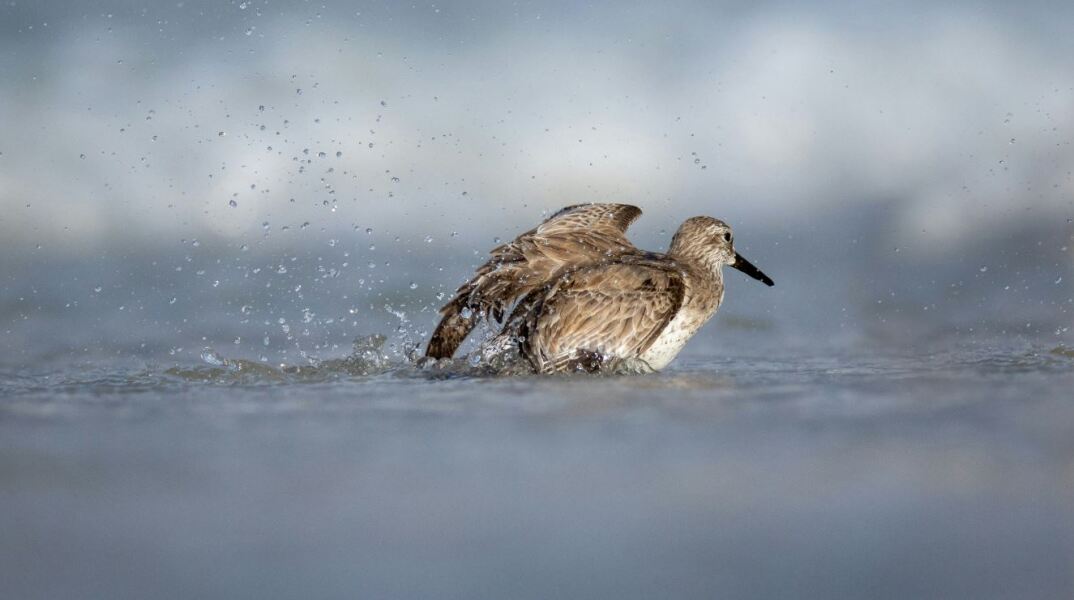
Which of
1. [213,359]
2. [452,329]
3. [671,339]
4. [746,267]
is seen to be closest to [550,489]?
[671,339]

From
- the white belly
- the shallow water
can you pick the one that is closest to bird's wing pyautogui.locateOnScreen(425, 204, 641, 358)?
the white belly

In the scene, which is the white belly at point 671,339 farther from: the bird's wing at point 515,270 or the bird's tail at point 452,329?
the bird's tail at point 452,329

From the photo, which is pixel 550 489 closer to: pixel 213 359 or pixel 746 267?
pixel 213 359

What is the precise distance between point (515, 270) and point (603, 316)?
0.70 metres

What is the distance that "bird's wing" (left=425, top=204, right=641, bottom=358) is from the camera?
24.9ft

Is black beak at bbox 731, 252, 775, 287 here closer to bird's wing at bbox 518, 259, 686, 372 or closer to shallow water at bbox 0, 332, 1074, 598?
bird's wing at bbox 518, 259, 686, 372

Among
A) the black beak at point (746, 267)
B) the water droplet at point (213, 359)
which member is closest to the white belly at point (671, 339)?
the black beak at point (746, 267)

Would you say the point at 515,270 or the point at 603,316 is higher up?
the point at 515,270

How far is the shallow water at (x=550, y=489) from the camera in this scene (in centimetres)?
390

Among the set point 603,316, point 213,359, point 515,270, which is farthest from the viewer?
point 213,359

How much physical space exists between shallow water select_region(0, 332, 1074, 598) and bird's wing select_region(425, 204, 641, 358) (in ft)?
3.14

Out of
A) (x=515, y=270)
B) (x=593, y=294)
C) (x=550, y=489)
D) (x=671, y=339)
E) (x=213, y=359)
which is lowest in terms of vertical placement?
(x=550, y=489)

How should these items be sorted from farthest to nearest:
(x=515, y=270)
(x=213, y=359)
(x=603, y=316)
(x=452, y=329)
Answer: (x=213, y=359) < (x=452, y=329) < (x=515, y=270) < (x=603, y=316)

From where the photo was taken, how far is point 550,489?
462cm
